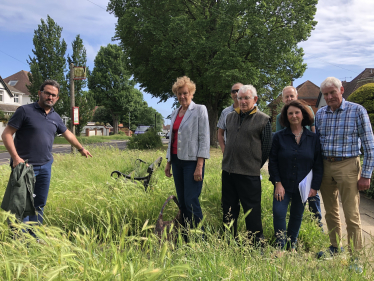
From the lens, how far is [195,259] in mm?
2088

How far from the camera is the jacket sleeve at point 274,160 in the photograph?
3160mm

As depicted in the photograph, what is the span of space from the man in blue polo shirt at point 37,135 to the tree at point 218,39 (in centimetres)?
1346

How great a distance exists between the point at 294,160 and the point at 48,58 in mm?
33372

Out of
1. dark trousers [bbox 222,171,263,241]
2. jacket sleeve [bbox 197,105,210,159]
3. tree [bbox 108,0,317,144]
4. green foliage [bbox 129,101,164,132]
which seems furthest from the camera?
green foliage [bbox 129,101,164,132]

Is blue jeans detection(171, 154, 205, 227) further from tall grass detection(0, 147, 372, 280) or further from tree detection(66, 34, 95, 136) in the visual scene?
tree detection(66, 34, 95, 136)

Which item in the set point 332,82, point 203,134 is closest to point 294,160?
point 332,82

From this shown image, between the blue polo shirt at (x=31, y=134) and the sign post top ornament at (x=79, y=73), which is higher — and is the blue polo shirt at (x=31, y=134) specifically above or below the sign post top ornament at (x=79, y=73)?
below

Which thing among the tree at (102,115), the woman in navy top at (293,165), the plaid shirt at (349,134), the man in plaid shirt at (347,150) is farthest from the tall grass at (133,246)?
the tree at (102,115)

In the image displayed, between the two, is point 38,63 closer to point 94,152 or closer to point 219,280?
point 94,152

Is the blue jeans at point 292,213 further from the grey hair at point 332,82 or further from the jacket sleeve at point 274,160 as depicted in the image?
the grey hair at point 332,82

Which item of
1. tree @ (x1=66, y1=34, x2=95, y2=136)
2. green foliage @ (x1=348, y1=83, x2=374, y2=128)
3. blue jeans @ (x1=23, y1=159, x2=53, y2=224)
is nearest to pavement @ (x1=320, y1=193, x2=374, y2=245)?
blue jeans @ (x1=23, y1=159, x2=53, y2=224)

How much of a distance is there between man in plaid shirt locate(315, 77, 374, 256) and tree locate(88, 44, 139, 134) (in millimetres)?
48970

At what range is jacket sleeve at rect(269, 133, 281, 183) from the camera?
10.4 ft

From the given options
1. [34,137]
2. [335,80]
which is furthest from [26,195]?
[335,80]
